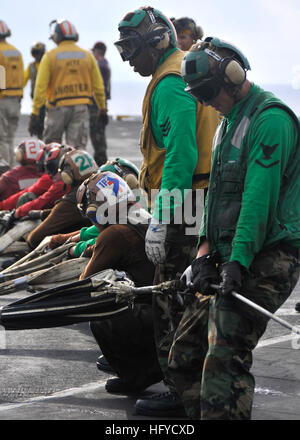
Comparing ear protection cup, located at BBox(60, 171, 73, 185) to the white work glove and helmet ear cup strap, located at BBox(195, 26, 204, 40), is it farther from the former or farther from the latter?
the white work glove

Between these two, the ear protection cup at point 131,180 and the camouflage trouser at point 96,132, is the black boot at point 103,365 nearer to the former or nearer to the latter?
the ear protection cup at point 131,180

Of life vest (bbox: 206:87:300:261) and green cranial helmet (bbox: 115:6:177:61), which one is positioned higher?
green cranial helmet (bbox: 115:6:177:61)

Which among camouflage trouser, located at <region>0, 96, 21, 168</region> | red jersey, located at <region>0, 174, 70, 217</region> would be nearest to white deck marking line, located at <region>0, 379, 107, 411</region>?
red jersey, located at <region>0, 174, 70, 217</region>

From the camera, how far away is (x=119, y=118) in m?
33.9

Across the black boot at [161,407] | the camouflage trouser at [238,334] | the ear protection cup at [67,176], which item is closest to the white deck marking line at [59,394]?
the black boot at [161,407]

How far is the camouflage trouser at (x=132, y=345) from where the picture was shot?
5.93m

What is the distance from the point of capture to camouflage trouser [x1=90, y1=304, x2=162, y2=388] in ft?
19.4

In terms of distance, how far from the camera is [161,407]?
18.3 ft

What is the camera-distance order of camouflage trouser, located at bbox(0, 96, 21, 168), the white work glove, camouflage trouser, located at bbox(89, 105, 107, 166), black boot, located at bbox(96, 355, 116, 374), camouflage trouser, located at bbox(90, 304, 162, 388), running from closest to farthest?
the white work glove → camouflage trouser, located at bbox(90, 304, 162, 388) → black boot, located at bbox(96, 355, 116, 374) → camouflage trouser, located at bbox(0, 96, 21, 168) → camouflage trouser, located at bbox(89, 105, 107, 166)

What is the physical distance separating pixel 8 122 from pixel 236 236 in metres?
12.1

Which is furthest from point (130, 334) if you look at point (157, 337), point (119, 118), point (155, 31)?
point (119, 118)

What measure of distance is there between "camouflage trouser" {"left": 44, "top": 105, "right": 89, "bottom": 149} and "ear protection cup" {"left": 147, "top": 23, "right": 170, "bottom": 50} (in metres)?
8.57

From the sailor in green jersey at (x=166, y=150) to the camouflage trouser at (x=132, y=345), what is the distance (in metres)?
0.33
